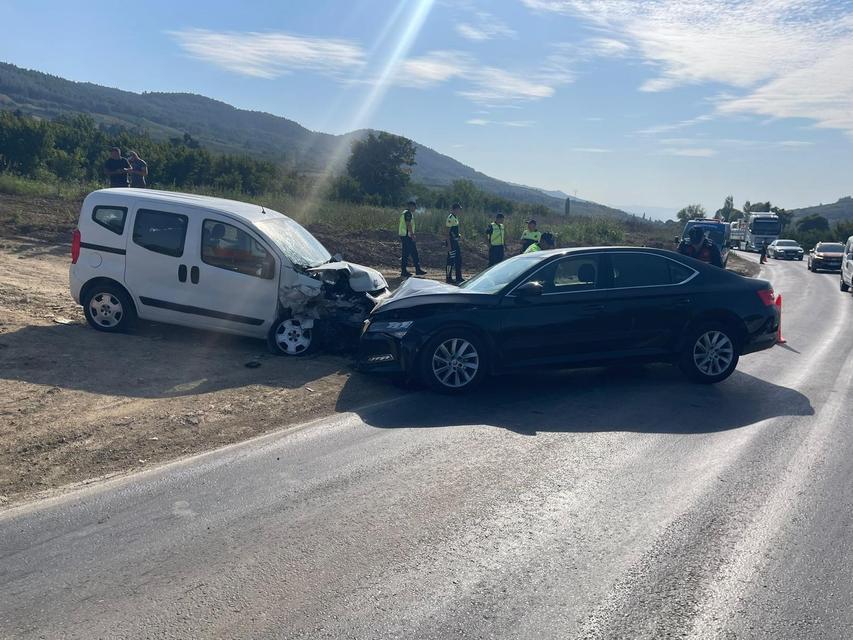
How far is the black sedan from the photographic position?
849 cm

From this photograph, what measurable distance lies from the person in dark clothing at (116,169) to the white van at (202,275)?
6.06 meters

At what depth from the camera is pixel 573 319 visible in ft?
28.6

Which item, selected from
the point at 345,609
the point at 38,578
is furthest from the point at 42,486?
the point at 345,609

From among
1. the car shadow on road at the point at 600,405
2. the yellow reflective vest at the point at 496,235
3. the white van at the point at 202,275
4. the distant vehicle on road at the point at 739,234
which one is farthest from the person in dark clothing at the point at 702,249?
the distant vehicle on road at the point at 739,234

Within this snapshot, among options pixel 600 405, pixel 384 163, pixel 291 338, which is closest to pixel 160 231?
pixel 291 338

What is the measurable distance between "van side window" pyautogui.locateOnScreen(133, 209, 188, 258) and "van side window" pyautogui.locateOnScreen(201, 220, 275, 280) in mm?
312

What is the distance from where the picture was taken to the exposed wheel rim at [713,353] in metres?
9.12

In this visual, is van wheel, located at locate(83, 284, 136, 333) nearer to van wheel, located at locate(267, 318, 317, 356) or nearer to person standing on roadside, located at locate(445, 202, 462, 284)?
van wheel, located at locate(267, 318, 317, 356)

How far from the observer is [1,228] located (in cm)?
1784

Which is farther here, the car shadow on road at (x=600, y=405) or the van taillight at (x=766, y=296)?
the van taillight at (x=766, y=296)

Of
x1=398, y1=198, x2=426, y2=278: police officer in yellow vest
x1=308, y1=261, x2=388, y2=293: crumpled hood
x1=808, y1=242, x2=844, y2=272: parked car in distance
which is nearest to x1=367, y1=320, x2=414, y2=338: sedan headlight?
x1=308, y1=261, x2=388, y2=293: crumpled hood

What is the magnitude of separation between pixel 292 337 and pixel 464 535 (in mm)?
5544

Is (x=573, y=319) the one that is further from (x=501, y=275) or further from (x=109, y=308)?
(x=109, y=308)

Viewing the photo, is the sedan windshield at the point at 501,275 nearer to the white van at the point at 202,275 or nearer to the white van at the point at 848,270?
the white van at the point at 202,275
